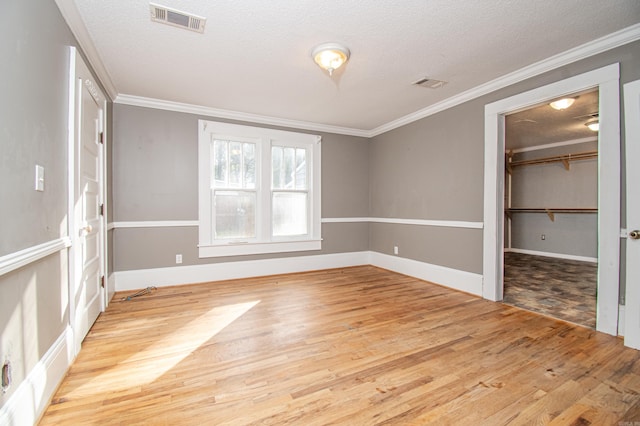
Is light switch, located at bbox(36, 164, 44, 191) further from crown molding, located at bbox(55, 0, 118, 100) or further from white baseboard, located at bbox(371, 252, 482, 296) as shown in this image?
white baseboard, located at bbox(371, 252, 482, 296)

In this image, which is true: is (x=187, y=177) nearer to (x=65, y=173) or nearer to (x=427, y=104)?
(x=65, y=173)

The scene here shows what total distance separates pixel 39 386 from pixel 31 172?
43.8 inches

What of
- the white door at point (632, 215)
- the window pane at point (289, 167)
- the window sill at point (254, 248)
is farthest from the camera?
the window pane at point (289, 167)

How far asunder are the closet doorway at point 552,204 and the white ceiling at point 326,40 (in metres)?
1.69

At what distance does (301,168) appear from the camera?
4922 millimetres

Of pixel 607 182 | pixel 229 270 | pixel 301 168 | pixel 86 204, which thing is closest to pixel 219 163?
pixel 301 168

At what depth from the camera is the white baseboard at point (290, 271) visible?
12.1 ft

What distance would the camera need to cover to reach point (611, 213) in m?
2.39

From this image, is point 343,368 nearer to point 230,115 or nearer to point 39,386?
point 39,386

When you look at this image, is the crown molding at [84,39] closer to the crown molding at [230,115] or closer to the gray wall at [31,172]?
the gray wall at [31,172]

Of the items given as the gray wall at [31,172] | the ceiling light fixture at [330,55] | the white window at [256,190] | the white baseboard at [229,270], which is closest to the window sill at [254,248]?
the white window at [256,190]

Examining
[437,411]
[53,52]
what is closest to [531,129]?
[437,411]

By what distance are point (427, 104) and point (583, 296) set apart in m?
3.03

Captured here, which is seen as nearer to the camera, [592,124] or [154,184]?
[154,184]
